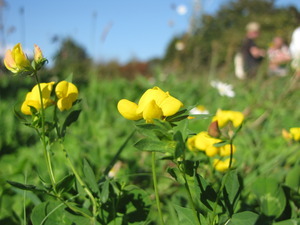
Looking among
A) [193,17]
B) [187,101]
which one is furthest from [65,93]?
[193,17]

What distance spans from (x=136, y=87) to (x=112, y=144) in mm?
1832

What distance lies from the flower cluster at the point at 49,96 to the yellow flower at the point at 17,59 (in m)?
0.08

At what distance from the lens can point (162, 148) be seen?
58cm

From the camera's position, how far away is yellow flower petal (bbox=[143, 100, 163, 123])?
0.58 metres

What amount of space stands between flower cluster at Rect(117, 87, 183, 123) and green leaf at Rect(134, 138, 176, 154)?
0.04 meters

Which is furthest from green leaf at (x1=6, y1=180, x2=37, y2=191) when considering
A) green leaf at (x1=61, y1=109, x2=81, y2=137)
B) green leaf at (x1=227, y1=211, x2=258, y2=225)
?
green leaf at (x1=227, y1=211, x2=258, y2=225)

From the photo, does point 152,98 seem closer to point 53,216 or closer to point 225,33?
point 53,216

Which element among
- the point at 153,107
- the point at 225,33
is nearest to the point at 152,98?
the point at 153,107

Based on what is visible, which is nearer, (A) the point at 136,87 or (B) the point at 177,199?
(B) the point at 177,199

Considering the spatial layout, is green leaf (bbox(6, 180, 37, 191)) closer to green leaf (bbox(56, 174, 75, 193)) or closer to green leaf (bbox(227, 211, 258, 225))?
green leaf (bbox(56, 174, 75, 193))

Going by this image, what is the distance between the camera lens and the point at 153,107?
22.9 inches

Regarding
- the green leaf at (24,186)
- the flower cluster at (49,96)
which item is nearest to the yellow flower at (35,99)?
the flower cluster at (49,96)

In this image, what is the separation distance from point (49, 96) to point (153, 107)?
0.26 m

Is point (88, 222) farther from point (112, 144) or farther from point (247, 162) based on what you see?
point (112, 144)
